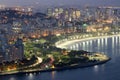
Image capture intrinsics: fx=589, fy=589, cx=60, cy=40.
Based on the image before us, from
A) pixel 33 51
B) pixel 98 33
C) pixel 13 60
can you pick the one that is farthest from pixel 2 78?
pixel 98 33

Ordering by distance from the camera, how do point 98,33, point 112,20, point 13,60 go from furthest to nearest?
point 112,20 → point 98,33 → point 13,60

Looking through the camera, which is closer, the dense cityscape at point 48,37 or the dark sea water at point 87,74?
the dark sea water at point 87,74

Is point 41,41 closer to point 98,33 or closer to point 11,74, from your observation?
point 98,33

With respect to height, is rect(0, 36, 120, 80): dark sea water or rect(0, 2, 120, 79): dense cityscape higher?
rect(0, 2, 120, 79): dense cityscape

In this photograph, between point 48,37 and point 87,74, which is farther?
point 48,37

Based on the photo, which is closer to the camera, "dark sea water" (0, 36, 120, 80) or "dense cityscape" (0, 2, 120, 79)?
"dark sea water" (0, 36, 120, 80)

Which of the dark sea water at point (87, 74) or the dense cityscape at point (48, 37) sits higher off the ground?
the dense cityscape at point (48, 37)

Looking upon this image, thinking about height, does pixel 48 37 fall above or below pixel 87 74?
above

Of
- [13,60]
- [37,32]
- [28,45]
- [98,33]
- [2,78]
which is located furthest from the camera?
[98,33]
